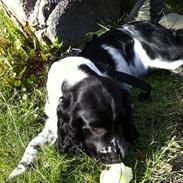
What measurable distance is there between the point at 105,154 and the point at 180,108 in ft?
3.68

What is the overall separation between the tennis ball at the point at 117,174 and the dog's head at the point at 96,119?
99 millimetres

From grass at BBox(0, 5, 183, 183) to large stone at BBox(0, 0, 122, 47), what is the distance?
77cm

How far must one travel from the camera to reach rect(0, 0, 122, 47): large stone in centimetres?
593

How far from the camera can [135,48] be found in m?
5.48

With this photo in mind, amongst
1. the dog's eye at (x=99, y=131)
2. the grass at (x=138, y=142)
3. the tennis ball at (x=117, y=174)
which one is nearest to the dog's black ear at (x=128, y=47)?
the grass at (x=138, y=142)

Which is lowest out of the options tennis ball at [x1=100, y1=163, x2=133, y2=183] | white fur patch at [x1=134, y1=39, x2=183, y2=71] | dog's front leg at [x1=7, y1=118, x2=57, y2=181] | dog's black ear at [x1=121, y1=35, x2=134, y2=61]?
white fur patch at [x1=134, y1=39, x2=183, y2=71]

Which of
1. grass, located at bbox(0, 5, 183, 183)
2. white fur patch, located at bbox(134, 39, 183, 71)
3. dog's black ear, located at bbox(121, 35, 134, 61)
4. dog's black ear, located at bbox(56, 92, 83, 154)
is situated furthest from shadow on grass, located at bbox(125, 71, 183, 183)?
dog's black ear, located at bbox(56, 92, 83, 154)

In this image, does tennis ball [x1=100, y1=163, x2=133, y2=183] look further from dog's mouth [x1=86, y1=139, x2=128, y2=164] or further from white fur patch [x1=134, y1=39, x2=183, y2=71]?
white fur patch [x1=134, y1=39, x2=183, y2=71]

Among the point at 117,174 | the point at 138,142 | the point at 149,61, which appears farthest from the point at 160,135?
the point at 149,61

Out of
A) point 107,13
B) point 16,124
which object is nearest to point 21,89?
point 16,124

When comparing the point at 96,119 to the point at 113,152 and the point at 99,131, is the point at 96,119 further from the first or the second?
the point at 113,152

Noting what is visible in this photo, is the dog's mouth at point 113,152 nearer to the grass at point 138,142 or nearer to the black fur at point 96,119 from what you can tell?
the black fur at point 96,119

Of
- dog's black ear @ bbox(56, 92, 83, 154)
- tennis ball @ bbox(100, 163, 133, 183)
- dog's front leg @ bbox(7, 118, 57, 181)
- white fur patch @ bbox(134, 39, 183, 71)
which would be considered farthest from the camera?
white fur patch @ bbox(134, 39, 183, 71)

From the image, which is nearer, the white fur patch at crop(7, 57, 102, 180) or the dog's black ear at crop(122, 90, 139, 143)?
the dog's black ear at crop(122, 90, 139, 143)
